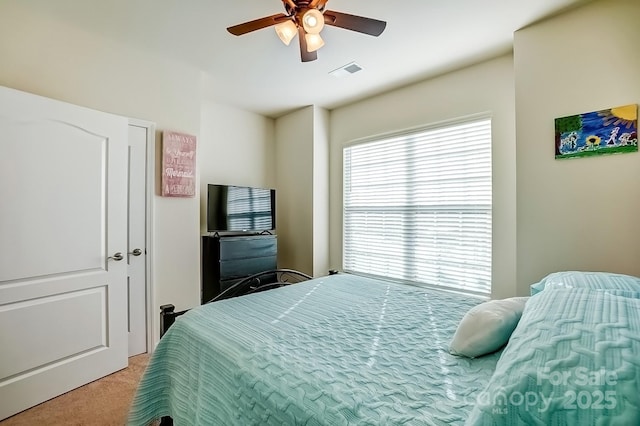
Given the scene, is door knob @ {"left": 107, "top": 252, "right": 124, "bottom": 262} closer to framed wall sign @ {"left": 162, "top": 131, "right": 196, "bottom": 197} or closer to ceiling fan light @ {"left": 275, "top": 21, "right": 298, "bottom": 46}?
framed wall sign @ {"left": 162, "top": 131, "right": 196, "bottom": 197}

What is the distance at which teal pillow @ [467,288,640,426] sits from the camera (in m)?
0.56

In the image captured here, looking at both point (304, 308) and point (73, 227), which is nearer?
point (304, 308)

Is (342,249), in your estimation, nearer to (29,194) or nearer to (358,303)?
(358,303)

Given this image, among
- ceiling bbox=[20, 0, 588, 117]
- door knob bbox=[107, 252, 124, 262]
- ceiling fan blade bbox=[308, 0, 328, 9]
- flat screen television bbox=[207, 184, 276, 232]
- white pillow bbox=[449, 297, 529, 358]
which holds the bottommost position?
white pillow bbox=[449, 297, 529, 358]

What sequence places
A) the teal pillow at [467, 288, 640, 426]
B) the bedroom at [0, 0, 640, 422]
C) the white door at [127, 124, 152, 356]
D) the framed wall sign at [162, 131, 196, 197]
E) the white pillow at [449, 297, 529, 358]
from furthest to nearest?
the framed wall sign at [162, 131, 196, 197], the white door at [127, 124, 152, 356], the bedroom at [0, 0, 640, 422], the white pillow at [449, 297, 529, 358], the teal pillow at [467, 288, 640, 426]

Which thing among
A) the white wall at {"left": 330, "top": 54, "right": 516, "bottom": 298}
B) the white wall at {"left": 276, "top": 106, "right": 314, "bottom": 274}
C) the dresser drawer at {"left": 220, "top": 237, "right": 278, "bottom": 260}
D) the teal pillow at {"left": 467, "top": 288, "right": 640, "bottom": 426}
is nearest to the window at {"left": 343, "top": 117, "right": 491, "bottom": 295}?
the white wall at {"left": 330, "top": 54, "right": 516, "bottom": 298}

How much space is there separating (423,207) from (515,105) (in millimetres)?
1313

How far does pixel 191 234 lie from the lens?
3043mm

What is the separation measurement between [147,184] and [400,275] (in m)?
2.81

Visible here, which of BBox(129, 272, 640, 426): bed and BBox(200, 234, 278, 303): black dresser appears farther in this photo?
BBox(200, 234, 278, 303): black dresser

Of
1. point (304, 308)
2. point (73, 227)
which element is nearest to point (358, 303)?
point (304, 308)

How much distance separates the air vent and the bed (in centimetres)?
229

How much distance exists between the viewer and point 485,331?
113cm

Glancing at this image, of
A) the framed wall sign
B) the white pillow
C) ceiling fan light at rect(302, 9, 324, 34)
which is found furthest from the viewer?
the framed wall sign
